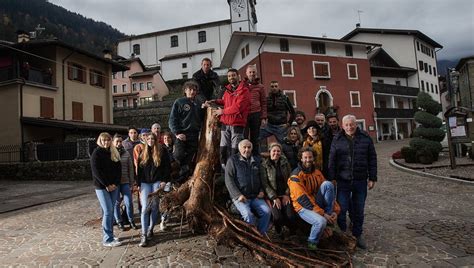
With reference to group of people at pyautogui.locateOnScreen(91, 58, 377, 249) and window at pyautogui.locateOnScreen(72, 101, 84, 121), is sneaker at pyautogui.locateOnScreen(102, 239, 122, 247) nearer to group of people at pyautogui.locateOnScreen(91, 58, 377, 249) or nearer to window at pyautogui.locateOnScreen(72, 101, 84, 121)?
group of people at pyautogui.locateOnScreen(91, 58, 377, 249)

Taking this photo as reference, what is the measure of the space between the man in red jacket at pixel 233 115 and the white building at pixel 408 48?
4625 cm

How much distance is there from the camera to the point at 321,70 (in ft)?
113

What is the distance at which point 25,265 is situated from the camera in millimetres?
5004

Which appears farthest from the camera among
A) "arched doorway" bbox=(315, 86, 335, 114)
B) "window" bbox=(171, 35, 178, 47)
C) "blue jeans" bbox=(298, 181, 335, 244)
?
"window" bbox=(171, 35, 178, 47)

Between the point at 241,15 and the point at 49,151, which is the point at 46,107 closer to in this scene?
the point at 49,151

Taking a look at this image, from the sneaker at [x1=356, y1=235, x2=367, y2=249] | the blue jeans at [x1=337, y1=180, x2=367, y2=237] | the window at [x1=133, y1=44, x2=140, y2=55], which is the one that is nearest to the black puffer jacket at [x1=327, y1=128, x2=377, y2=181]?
the blue jeans at [x1=337, y1=180, x2=367, y2=237]

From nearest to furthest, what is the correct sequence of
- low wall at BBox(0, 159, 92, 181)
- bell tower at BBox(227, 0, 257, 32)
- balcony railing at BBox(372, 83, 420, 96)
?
low wall at BBox(0, 159, 92, 181) < balcony railing at BBox(372, 83, 420, 96) < bell tower at BBox(227, 0, 257, 32)

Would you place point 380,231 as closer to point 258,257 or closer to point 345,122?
point 345,122

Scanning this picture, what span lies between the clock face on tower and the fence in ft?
153

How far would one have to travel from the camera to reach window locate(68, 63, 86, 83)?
24136mm

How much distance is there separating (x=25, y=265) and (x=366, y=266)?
5256 mm

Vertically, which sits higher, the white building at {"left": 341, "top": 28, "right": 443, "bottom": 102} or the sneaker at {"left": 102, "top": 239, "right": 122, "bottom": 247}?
the white building at {"left": 341, "top": 28, "right": 443, "bottom": 102}

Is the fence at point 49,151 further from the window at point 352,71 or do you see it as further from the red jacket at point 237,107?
the window at point 352,71

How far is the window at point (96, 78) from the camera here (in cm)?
2628
